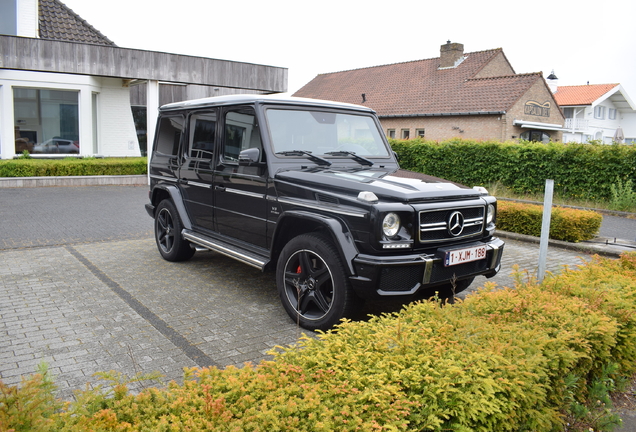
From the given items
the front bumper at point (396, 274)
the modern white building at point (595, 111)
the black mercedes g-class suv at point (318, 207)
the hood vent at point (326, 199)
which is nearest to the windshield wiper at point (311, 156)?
the black mercedes g-class suv at point (318, 207)

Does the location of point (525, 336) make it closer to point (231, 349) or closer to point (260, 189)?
point (231, 349)

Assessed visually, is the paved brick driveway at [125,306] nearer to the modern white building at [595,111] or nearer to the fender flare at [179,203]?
the fender flare at [179,203]

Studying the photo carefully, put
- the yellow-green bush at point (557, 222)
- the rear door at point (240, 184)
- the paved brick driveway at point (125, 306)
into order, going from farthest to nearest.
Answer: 1. the yellow-green bush at point (557, 222)
2. the rear door at point (240, 184)
3. the paved brick driveway at point (125, 306)

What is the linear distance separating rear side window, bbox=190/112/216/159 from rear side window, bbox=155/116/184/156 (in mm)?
375

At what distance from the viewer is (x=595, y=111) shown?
157 feet

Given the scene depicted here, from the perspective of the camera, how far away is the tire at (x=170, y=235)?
7.23 metres

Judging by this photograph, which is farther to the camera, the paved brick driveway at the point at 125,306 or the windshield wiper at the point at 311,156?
the windshield wiper at the point at 311,156

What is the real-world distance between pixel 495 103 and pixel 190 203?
2572 cm

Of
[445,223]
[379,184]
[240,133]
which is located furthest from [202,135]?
[445,223]

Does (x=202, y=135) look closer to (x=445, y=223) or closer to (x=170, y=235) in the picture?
(x=170, y=235)

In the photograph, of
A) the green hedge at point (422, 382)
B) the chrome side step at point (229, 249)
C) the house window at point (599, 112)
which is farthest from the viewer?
the house window at point (599, 112)

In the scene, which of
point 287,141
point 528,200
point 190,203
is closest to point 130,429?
point 287,141

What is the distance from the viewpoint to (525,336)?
10.5 feet

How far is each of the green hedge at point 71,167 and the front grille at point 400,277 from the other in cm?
1596
